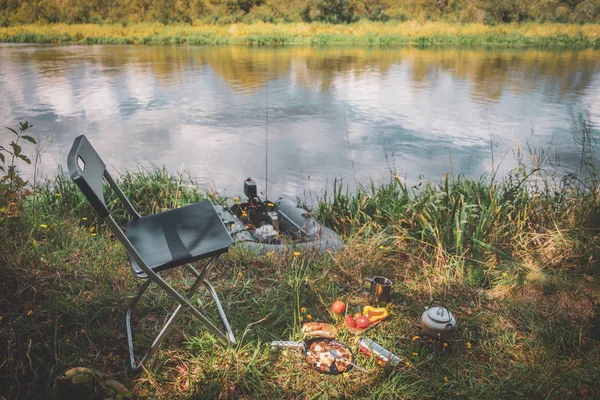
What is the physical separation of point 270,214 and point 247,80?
10608 mm

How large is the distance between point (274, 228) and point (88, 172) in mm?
1791

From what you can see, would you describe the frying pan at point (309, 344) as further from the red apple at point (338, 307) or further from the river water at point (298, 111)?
the river water at point (298, 111)

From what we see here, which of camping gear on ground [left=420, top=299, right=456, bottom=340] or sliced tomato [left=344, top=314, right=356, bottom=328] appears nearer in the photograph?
camping gear on ground [left=420, top=299, right=456, bottom=340]

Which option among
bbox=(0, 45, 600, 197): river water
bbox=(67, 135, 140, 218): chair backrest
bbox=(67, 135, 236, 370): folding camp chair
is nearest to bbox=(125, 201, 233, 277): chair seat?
bbox=(67, 135, 236, 370): folding camp chair

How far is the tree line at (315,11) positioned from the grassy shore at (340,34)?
36 cm

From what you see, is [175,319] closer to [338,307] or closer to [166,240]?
[166,240]

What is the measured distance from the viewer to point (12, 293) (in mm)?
1967

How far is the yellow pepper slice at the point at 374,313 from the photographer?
202cm

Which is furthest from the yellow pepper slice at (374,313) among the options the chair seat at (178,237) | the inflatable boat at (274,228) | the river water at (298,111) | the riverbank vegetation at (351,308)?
the river water at (298,111)

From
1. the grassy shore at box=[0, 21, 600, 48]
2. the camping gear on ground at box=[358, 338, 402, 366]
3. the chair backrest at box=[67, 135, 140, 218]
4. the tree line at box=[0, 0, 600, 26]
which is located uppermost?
the tree line at box=[0, 0, 600, 26]

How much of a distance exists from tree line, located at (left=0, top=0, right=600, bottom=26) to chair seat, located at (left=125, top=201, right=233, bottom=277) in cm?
1345

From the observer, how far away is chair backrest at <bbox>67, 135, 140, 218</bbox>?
1.29 metres

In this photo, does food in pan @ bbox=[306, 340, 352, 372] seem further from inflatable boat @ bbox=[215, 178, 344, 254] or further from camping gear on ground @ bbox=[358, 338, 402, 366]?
inflatable boat @ bbox=[215, 178, 344, 254]

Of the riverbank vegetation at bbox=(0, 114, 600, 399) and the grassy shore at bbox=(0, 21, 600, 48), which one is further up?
the grassy shore at bbox=(0, 21, 600, 48)
